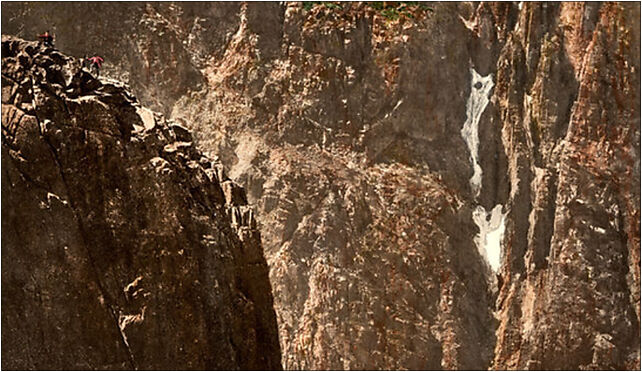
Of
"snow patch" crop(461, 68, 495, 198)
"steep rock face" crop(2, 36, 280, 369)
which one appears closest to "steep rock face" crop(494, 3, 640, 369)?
"snow patch" crop(461, 68, 495, 198)

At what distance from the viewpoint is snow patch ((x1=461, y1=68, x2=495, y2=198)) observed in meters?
29.7

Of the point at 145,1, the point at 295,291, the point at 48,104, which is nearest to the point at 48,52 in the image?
the point at 48,104

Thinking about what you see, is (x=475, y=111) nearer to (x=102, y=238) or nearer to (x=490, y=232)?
(x=490, y=232)

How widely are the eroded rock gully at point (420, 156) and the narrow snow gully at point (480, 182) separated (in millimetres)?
44

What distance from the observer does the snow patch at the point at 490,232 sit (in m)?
29.1

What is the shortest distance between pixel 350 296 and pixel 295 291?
116cm

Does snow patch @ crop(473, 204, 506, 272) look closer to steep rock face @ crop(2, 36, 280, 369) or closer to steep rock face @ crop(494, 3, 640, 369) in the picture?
steep rock face @ crop(494, 3, 640, 369)

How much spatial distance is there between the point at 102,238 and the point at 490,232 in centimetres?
2085

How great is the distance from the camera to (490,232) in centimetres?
2922

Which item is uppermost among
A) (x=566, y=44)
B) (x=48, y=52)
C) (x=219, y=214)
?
(x=566, y=44)

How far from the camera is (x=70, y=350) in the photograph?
8820mm

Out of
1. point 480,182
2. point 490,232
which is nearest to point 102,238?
point 490,232

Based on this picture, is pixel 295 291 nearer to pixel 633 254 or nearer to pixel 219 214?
pixel 633 254

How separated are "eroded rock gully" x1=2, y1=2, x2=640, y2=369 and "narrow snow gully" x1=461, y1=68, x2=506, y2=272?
0.04 metres
